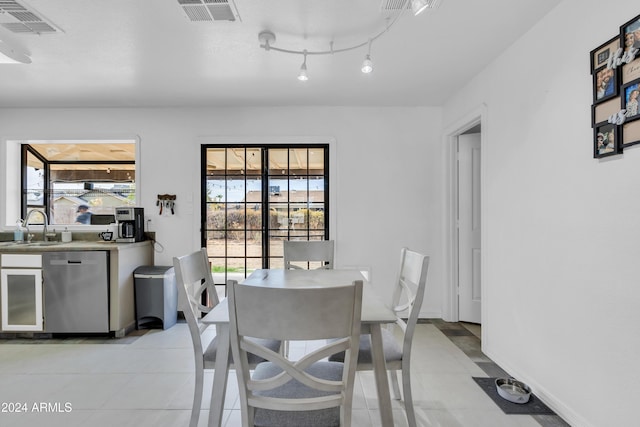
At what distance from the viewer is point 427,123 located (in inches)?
144

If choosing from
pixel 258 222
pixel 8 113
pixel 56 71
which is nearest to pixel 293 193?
pixel 258 222

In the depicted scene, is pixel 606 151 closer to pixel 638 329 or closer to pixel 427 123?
pixel 638 329

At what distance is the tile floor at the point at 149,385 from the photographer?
189cm

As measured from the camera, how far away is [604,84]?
1591 mm

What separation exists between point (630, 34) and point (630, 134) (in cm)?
46

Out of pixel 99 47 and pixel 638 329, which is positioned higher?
pixel 99 47

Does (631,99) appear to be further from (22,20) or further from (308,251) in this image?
(22,20)

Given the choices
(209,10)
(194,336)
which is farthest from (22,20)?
(194,336)

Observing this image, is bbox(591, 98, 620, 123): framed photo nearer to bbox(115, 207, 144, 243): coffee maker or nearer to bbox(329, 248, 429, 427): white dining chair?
bbox(329, 248, 429, 427): white dining chair

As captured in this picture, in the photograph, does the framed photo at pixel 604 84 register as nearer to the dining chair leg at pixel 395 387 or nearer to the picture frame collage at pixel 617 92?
the picture frame collage at pixel 617 92

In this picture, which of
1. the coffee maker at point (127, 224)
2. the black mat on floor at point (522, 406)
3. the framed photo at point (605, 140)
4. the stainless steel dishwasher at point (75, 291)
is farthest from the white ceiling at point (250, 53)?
the black mat on floor at point (522, 406)

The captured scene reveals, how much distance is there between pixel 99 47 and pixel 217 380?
8.26ft

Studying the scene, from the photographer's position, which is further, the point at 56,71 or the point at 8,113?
the point at 8,113

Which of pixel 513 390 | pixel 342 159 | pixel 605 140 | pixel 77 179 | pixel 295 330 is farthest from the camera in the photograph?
pixel 77 179
